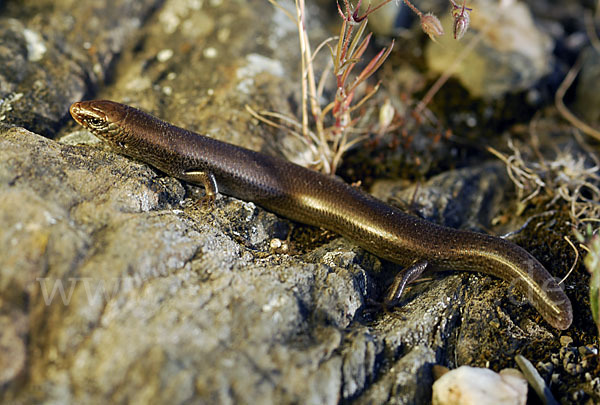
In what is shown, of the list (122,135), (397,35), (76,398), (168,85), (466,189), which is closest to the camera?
(76,398)

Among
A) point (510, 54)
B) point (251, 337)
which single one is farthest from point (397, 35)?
point (251, 337)

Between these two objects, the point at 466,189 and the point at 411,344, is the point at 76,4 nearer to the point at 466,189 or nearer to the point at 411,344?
the point at 466,189

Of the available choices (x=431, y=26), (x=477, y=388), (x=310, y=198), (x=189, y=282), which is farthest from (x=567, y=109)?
(x=189, y=282)

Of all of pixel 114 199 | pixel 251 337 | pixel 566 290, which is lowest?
pixel 566 290

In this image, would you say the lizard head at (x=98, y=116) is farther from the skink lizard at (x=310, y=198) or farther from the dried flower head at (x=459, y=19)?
the dried flower head at (x=459, y=19)

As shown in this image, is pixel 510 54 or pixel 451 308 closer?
pixel 451 308

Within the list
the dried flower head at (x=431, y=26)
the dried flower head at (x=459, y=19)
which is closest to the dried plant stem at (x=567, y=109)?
the dried flower head at (x=459, y=19)

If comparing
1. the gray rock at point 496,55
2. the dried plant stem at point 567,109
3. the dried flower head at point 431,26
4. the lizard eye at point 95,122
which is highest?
the dried flower head at point 431,26

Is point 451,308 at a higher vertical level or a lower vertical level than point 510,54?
lower

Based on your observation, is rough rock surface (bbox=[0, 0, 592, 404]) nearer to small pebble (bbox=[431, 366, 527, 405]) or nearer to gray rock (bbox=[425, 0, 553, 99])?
small pebble (bbox=[431, 366, 527, 405])
